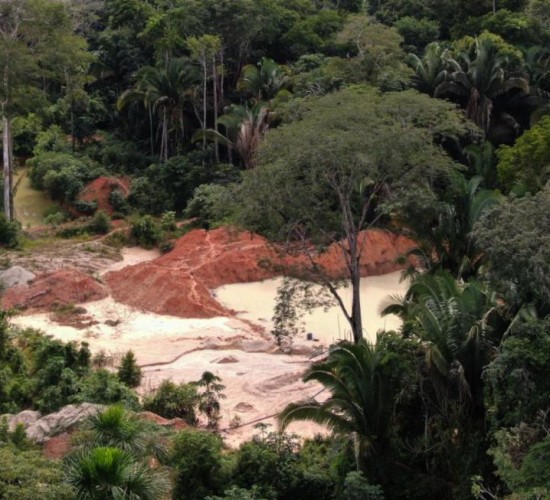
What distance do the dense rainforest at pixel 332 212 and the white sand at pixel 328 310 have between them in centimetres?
156

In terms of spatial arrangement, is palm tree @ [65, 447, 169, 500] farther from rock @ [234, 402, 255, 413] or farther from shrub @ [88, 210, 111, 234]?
shrub @ [88, 210, 111, 234]

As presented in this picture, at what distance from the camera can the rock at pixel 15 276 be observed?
25.7 metres

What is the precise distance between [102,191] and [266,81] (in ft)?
29.5

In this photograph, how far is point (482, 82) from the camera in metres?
30.9

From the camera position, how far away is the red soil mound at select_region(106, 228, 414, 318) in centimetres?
2434

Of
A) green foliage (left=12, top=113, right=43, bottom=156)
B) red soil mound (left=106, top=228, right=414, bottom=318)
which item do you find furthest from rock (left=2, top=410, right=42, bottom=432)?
green foliage (left=12, top=113, right=43, bottom=156)

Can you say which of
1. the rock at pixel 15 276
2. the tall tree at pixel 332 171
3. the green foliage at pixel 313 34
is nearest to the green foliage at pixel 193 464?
the tall tree at pixel 332 171

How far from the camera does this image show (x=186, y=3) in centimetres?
3866

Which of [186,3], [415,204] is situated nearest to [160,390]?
[415,204]

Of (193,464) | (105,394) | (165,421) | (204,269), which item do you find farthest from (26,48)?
(193,464)

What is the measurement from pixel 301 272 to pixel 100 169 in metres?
21.1

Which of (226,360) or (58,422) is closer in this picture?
(58,422)

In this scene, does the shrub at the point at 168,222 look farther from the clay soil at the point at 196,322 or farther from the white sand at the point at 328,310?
the white sand at the point at 328,310

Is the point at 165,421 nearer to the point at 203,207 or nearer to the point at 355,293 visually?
the point at 355,293
